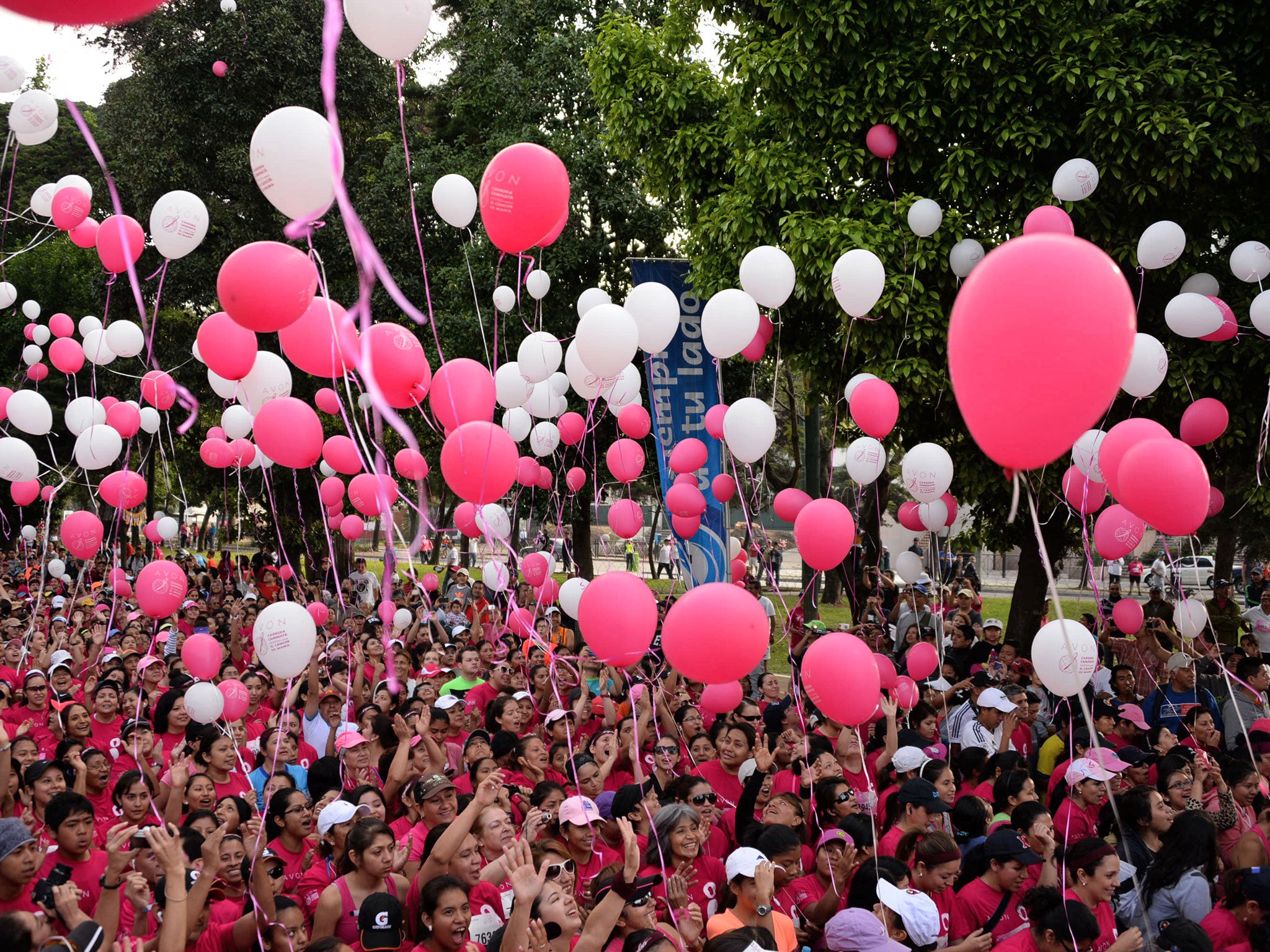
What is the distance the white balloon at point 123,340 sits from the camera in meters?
9.70

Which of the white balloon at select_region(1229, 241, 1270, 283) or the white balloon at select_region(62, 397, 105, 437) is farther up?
the white balloon at select_region(1229, 241, 1270, 283)

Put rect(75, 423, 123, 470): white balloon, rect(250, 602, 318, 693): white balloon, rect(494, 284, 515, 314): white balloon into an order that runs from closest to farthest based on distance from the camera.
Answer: rect(250, 602, 318, 693): white balloon → rect(75, 423, 123, 470): white balloon → rect(494, 284, 515, 314): white balloon

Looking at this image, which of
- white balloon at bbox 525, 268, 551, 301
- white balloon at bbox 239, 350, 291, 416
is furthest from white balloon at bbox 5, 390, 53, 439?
white balloon at bbox 525, 268, 551, 301

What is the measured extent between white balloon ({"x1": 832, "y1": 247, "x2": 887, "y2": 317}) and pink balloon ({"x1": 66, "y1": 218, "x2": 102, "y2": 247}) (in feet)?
18.1

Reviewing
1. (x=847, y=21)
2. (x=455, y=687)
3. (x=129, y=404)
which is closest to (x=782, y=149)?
(x=847, y=21)

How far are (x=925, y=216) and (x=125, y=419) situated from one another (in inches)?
273

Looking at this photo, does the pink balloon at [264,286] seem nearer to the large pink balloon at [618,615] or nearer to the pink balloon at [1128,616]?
the large pink balloon at [618,615]

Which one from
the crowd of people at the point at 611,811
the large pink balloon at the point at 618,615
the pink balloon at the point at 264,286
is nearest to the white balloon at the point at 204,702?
the crowd of people at the point at 611,811

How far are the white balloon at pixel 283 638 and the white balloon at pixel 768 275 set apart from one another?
3.63 metres

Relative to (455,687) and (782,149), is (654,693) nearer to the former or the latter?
(455,687)

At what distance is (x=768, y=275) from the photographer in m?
7.16

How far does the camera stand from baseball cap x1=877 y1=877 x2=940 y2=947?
4.14 meters

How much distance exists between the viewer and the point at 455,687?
316 inches

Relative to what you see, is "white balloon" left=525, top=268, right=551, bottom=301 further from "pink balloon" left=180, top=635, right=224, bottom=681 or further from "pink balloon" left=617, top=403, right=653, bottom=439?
"pink balloon" left=180, top=635, right=224, bottom=681
